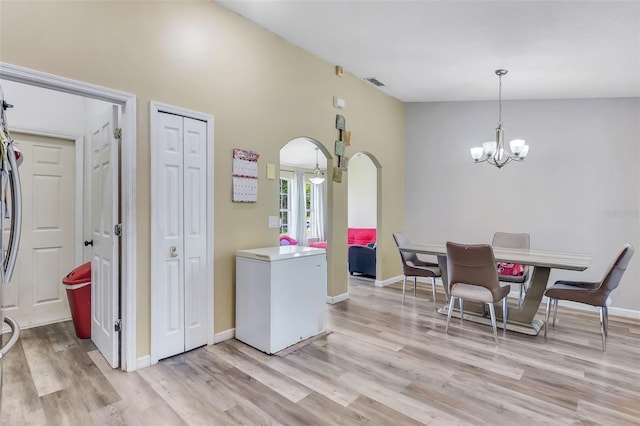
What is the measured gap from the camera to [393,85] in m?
4.60

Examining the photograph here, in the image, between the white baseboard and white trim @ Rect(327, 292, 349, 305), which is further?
white trim @ Rect(327, 292, 349, 305)

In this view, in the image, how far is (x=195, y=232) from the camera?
2.78 meters

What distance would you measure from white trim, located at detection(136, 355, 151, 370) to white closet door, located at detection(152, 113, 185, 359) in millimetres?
78

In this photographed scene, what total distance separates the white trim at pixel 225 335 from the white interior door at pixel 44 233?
1.87 meters

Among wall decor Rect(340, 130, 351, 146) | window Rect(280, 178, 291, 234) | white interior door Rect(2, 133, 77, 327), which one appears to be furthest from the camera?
window Rect(280, 178, 291, 234)

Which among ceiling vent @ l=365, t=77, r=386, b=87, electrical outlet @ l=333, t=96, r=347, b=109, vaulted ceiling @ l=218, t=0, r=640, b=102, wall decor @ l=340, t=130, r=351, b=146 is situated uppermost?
ceiling vent @ l=365, t=77, r=386, b=87

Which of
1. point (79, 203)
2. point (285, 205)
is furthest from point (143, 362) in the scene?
point (285, 205)

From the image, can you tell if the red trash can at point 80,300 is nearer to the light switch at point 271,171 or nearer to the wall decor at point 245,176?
the wall decor at point 245,176

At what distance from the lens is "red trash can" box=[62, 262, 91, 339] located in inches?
116

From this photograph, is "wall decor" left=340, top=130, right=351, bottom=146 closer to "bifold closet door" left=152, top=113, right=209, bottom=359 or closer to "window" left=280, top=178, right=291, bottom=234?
"bifold closet door" left=152, top=113, right=209, bottom=359

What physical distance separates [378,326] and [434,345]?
0.61m

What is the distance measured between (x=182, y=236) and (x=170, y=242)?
4.1 inches

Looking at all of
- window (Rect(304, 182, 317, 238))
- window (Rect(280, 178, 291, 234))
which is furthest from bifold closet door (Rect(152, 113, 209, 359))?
window (Rect(304, 182, 317, 238))

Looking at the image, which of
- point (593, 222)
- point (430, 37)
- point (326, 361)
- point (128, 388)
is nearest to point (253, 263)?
point (326, 361)
